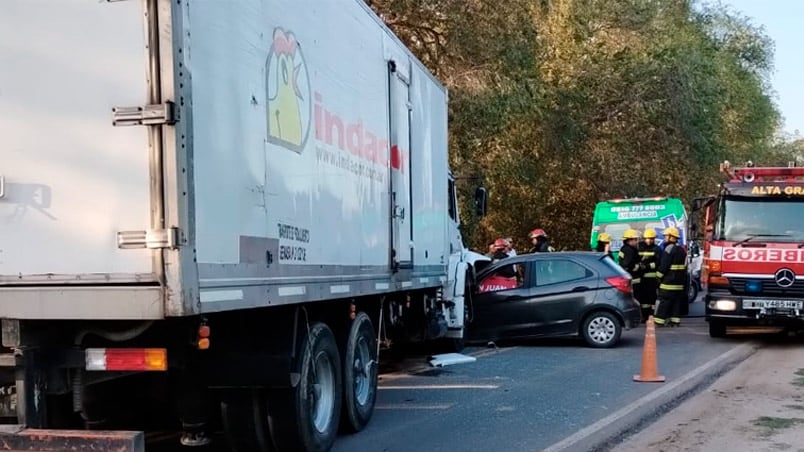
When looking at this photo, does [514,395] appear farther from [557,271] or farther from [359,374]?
[557,271]

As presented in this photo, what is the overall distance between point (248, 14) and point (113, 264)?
1.76 metres

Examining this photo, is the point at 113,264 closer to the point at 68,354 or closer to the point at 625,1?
the point at 68,354

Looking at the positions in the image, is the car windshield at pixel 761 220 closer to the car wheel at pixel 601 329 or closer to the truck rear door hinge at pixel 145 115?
the car wheel at pixel 601 329

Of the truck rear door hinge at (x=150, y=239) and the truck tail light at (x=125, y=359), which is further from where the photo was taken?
the truck tail light at (x=125, y=359)

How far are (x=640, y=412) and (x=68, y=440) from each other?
17.6 ft

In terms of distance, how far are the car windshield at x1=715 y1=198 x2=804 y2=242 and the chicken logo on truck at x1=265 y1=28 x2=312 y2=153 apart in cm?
943

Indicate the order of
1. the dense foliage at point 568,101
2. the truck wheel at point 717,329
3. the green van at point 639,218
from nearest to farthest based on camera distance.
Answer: the truck wheel at point 717,329, the dense foliage at point 568,101, the green van at point 639,218

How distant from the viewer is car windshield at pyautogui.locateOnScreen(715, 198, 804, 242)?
13664mm

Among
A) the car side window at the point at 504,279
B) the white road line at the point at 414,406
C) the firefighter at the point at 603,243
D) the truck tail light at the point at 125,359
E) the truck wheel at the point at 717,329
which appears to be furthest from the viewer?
the firefighter at the point at 603,243

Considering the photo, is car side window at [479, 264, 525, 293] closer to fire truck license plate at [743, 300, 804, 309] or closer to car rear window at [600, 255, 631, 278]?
car rear window at [600, 255, 631, 278]

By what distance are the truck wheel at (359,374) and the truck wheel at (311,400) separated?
9.2 inches

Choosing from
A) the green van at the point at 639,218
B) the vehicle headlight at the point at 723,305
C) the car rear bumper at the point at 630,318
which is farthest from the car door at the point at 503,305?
the green van at the point at 639,218

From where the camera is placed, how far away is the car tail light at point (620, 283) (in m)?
13.1

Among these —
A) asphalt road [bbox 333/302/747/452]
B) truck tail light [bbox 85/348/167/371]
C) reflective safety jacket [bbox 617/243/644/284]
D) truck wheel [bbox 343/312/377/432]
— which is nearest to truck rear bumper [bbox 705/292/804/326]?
asphalt road [bbox 333/302/747/452]
